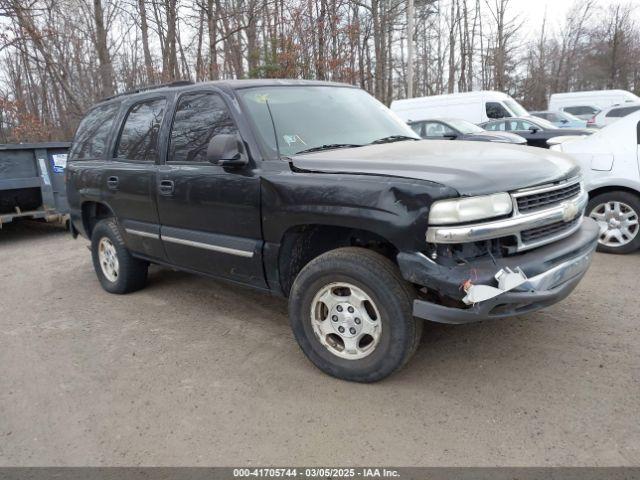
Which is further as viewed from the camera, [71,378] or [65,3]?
[65,3]

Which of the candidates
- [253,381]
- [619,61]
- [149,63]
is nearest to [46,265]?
[253,381]

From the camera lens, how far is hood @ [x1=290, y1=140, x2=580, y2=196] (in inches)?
108

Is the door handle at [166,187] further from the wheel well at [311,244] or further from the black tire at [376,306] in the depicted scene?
the black tire at [376,306]

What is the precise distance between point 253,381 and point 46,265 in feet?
15.9

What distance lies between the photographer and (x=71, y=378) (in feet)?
11.5

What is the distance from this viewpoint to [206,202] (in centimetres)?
381

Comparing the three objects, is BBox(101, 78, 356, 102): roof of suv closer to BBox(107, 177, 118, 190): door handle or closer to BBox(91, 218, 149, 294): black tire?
BBox(107, 177, 118, 190): door handle

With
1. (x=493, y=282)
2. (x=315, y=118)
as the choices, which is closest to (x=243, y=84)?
(x=315, y=118)

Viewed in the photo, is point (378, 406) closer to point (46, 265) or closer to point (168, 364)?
point (168, 364)

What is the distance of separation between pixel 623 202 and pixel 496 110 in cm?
1247

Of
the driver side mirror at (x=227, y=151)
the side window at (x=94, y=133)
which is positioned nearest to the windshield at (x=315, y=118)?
the driver side mirror at (x=227, y=151)

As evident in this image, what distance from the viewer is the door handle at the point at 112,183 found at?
186 inches

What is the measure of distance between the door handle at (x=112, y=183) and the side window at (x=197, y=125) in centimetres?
86

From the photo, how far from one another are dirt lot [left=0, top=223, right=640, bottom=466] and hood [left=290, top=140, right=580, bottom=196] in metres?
1.24
